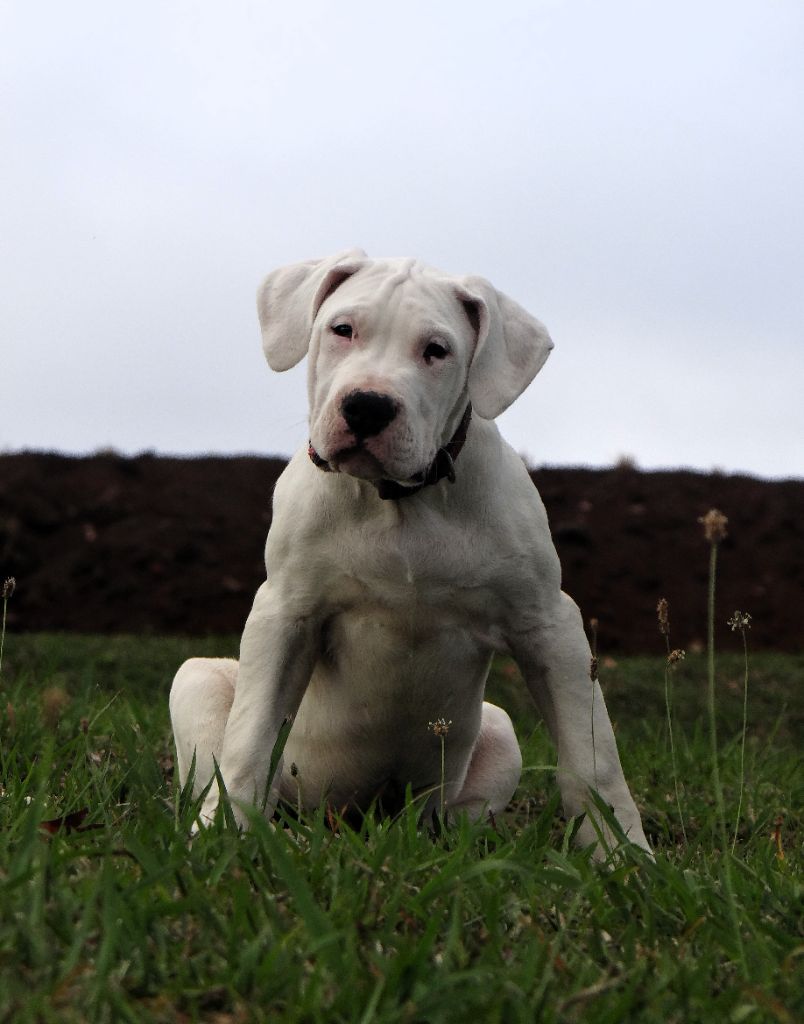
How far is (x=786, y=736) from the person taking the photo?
316 inches

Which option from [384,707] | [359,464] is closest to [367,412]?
[359,464]

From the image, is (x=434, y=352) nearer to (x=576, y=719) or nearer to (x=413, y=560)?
(x=413, y=560)

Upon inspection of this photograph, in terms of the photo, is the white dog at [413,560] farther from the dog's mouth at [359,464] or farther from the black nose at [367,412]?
the black nose at [367,412]

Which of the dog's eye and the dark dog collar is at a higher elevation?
the dog's eye

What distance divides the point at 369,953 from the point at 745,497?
13.2 meters

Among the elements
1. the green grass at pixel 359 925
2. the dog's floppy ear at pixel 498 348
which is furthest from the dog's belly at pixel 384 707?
the dog's floppy ear at pixel 498 348

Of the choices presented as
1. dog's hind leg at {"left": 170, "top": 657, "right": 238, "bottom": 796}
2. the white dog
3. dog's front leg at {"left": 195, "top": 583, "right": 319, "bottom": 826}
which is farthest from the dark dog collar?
dog's hind leg at {"left": 170, "top": 657, "right": 238, "bottom": 796}

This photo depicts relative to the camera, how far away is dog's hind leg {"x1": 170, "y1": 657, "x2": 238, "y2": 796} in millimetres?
3746

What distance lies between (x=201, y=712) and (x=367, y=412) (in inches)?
53.8

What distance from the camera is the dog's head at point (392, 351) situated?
9.71 feet

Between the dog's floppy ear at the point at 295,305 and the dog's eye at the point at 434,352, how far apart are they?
368 millimetres

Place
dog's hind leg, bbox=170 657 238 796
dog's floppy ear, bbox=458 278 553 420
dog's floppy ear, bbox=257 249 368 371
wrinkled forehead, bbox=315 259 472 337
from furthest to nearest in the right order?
1. dog's hind leg, bbox=170 657 238 796
2. dog's floppy ear, bbox=257 249 368 371
3. dog's floppy ear, bbox=458 278 553 420
4. wrinkled forehead, bbox=315 259 472 337

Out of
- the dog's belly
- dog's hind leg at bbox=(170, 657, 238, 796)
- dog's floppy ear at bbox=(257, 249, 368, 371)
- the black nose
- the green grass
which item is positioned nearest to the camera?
the green grass

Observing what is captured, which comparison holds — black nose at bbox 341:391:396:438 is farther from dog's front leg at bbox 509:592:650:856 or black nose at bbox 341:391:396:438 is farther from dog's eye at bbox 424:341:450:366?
dog's front leg at bbox 509:592:650:856
